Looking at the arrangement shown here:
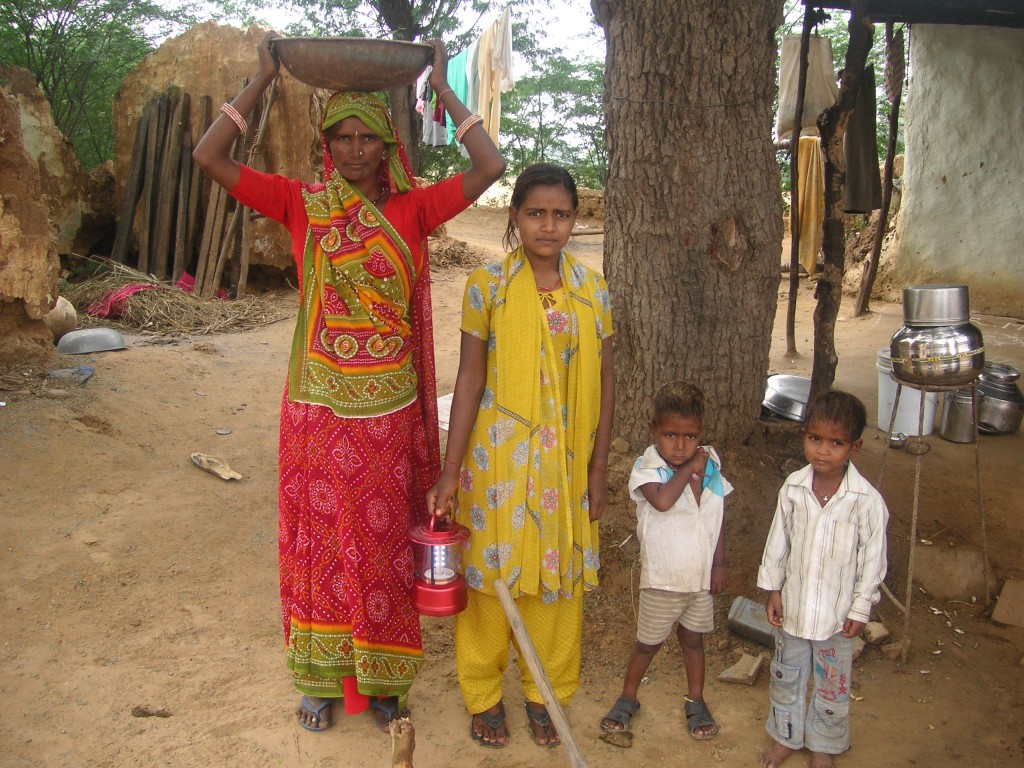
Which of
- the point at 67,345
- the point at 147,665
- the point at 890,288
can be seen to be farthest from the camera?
the point at 890,288

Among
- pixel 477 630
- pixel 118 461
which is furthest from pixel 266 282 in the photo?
pixel 477 630

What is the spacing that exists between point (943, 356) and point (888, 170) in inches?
198

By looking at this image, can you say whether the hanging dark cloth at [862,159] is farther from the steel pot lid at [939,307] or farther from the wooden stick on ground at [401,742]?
the wooden stick on ground at [401,742]

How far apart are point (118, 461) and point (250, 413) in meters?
1.13

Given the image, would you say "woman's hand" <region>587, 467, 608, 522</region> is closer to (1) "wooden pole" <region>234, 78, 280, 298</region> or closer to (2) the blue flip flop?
(2) the blue flip flop

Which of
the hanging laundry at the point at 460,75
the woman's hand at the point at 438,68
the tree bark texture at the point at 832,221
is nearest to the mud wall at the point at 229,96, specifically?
the hanging laundry at the point at 460,75

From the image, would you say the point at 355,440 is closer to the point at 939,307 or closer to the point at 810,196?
the point at 939,307

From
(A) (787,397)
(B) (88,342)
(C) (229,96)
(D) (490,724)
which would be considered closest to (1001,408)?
(A) (787,397)

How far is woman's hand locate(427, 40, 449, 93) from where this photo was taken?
2.25 metres

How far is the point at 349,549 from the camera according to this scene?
237 centimetres

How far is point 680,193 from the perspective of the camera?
3299 mm

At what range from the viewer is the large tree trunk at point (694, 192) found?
3244mm

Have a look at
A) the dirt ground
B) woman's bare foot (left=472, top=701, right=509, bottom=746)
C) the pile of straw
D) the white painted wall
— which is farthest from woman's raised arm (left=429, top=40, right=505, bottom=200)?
the white painted wall

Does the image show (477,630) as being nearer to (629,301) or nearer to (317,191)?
(317,191)
